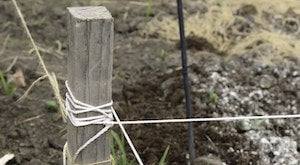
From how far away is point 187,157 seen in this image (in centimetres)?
240

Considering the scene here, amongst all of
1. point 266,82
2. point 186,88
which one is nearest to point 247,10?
point 266,82

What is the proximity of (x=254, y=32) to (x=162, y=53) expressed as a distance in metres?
0.61

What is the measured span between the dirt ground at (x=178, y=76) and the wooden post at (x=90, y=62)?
2.73 ft

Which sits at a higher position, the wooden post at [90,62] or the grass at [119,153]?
the wooden post at [90,62]

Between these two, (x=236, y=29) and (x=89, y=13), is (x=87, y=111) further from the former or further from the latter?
(x=236, y=29)

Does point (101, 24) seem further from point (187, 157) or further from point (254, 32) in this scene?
point (254, 32)

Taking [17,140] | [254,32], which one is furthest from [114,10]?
[17,140]

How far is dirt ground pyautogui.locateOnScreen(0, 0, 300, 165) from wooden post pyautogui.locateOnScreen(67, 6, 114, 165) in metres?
0.83

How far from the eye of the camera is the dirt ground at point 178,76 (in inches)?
97.7

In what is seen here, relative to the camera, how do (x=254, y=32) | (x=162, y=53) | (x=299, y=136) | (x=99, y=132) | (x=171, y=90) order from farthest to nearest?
(x=254, y=32) → (x=162, y=53) → (x=171, y=90) → (x=299, y=136) → (x=99, y=132)

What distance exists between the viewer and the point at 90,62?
4.82 feet

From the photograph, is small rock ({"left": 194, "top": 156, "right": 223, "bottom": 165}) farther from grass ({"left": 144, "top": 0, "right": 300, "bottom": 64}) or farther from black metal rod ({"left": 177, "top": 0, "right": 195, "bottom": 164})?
grass ({"left": 144, "top": 0, "right": 300, "bottom": 64})

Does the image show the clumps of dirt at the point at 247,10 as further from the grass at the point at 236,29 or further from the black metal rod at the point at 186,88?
the black metal rod at the point at 186,88

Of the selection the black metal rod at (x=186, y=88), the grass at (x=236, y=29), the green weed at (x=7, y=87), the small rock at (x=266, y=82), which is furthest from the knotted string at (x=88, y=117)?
the grass at (x=236, y=29)
